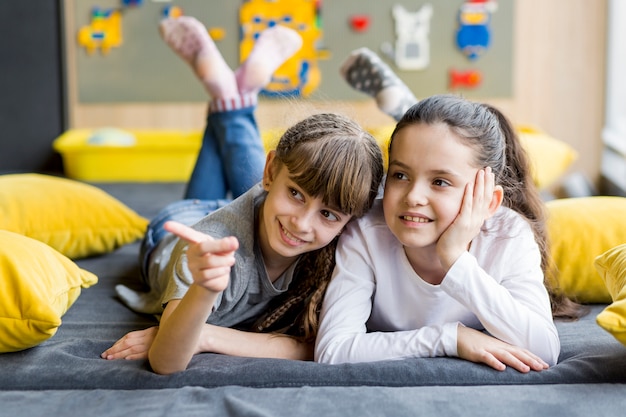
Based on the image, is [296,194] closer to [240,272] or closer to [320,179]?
[320,179]

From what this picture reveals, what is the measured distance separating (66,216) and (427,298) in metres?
0.92

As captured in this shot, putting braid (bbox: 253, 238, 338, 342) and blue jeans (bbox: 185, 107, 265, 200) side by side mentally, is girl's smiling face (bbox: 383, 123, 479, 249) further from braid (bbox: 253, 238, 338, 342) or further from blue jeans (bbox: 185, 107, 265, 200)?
blue jeans (bbox: 185, 107, 265, 200)

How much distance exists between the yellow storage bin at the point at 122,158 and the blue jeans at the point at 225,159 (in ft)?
3.94

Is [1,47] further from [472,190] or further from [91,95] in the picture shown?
[472,190]

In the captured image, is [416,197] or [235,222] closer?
[416,197]

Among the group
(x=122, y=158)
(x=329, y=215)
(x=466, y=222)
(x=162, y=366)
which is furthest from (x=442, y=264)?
(x=122, y=158)

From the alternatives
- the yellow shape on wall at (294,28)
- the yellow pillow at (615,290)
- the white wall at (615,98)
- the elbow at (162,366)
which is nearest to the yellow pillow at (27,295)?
the elbow at (162,366)

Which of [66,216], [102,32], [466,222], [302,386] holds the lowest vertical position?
[302,386]

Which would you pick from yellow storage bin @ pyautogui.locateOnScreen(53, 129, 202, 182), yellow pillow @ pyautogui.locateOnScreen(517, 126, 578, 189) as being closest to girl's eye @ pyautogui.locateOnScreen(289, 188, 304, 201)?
yellow pillow @ pyautogui.locateOnScreen(517, 126, 578, 189)

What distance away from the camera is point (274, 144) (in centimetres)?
148

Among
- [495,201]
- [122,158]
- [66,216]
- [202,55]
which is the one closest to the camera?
[495,201]

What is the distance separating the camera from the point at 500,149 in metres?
1.35

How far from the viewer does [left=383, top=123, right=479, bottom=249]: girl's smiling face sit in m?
1.26

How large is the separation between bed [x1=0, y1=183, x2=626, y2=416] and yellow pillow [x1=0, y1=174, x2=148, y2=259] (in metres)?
0.51
